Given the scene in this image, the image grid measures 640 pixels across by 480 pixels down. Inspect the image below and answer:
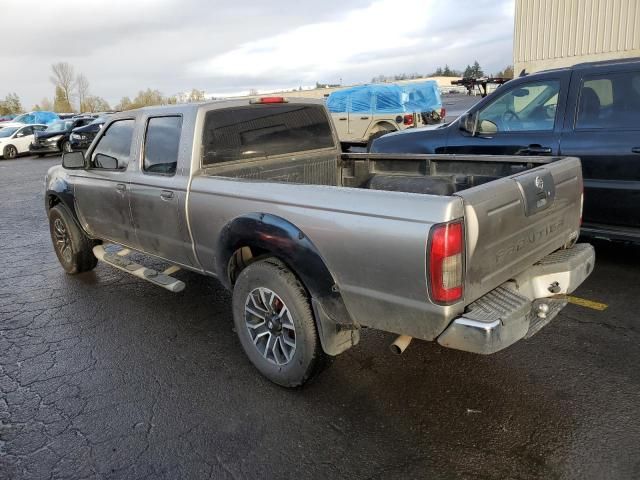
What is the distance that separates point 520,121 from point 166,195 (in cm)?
379

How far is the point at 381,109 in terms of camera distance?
56.2 ft

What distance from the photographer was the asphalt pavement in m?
2.71

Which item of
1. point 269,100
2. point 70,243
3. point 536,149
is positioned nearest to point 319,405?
point 269,100

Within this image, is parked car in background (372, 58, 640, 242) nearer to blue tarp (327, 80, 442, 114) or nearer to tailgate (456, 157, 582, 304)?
tailgate (456, 157, 582, 304)

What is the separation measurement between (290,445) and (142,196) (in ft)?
8.28

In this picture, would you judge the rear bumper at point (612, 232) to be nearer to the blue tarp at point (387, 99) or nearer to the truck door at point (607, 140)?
the truck door at point (607, 140)

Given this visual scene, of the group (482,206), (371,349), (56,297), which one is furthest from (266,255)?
(56,297)

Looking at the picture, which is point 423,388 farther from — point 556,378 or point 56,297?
point 56,297

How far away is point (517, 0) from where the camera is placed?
16297mm

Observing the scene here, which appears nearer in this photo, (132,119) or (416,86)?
(132,119)

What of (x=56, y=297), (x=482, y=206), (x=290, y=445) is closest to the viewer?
(x=482, y=206)

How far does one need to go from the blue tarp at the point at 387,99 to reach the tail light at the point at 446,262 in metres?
15.1

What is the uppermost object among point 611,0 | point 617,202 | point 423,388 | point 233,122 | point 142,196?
point 611,0

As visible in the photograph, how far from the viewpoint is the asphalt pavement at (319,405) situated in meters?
2.71
